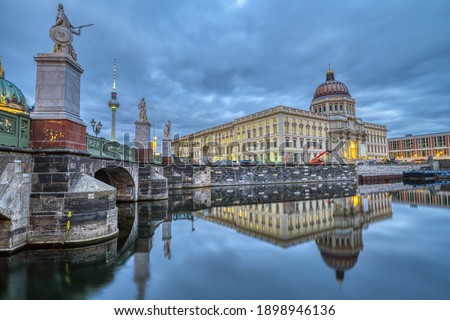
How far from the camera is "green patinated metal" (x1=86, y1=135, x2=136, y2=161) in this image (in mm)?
10523

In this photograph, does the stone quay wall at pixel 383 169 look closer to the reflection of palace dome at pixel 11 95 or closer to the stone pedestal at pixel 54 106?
the stone pedestal at pixel 54 106

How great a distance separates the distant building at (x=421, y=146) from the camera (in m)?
100

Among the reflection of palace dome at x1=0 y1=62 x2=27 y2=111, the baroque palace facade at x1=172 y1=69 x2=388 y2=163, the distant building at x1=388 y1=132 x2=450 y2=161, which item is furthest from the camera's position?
the distant building at x1=388 y1=132 x2=450 y2=161

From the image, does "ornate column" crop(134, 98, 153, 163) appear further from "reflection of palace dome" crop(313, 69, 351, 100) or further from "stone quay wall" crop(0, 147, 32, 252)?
"reflection of palace dome" crop(313, 69, 351, 100)

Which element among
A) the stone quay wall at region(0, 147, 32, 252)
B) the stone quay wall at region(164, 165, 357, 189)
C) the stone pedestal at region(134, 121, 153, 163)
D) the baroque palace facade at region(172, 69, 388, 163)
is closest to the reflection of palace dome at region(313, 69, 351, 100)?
the baroque palace facade at region(172, 69, 388, 163)

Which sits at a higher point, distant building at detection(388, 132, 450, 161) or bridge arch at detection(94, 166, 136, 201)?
distant building at detection(388, 132, 450, 161)

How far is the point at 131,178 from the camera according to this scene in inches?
661

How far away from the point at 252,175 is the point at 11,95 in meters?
34.5

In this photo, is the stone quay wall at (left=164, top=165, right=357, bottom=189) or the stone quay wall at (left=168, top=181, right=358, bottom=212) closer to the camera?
the stone quay wall at (left=168, top=181, right=358, bottom=212)

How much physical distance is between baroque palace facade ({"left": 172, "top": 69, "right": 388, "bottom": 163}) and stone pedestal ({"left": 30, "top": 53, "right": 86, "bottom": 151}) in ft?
139

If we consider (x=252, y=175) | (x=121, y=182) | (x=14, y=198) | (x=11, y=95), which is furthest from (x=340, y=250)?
(x=11, y=95)

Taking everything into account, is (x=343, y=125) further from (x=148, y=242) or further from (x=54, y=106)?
(x=54, y=106)

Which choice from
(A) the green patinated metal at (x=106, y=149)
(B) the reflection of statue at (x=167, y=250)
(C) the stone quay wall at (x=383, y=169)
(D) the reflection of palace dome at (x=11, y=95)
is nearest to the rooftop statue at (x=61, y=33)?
(A) the green patinated metal at (x=106, y=149)

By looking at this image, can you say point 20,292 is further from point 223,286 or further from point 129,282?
point 223,286
